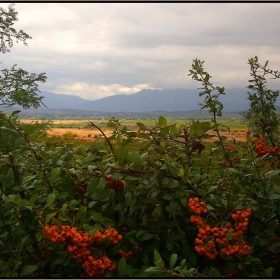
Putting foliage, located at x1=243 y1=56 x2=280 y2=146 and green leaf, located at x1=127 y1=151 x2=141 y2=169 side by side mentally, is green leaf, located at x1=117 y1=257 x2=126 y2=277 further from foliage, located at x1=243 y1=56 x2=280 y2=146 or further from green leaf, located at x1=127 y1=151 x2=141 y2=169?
foliage, located at x1=243 y1=56 x2=280 y2=146

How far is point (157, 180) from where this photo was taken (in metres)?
1.73

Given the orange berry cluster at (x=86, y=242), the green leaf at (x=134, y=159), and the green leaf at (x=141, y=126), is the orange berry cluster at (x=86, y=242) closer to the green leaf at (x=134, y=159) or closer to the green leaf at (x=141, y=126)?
the green leaf at (x=134, y=159)

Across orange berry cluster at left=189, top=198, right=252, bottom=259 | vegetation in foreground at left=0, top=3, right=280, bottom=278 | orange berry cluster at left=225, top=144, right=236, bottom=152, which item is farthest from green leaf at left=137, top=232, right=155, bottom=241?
orange berry cluster at left=225, top=144, right=236, bottom=152

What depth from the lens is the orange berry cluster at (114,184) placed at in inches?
66.4

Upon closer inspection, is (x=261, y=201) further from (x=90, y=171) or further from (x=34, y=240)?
(x=34, y=240)

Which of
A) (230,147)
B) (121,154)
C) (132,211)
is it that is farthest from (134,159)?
(230,147)

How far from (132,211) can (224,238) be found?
504 millimetres

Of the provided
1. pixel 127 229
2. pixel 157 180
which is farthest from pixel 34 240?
pixel 157 180

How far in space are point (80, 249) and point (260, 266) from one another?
42.7 inches

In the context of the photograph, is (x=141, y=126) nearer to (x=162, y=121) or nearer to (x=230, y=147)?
(x=162, y=121)

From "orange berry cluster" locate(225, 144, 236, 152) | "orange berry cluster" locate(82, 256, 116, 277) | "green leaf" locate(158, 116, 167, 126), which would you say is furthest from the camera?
"orange berry cluster" locate(225, 144, 236, 152)

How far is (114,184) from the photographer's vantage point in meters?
1.71

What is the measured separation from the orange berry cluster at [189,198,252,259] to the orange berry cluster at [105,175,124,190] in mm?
402

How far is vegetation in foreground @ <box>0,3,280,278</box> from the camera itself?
1.58 m
